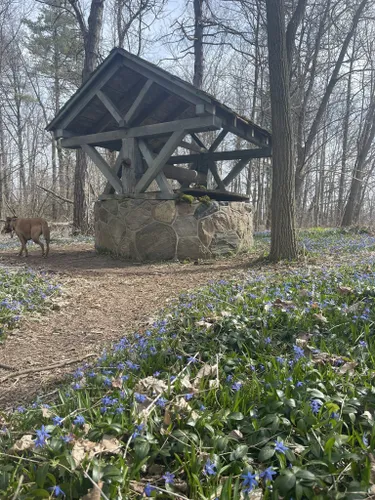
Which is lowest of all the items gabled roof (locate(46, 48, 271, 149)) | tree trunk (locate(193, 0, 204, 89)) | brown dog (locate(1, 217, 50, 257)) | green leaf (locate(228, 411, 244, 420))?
green leaf (locate(228, 411, 244, 420))

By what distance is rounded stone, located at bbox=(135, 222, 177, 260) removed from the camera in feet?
25.9

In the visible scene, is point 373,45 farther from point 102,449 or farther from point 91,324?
point 102,449

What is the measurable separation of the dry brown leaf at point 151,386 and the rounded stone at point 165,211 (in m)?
5.81

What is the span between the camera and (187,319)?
11.2ft

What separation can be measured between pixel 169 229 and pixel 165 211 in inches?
16.2

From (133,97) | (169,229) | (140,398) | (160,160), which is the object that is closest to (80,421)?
(140,398)

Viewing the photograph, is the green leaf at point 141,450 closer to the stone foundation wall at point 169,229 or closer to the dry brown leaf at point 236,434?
the dry brown leaf at point 236,434

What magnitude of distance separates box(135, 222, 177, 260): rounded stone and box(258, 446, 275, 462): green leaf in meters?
6.47

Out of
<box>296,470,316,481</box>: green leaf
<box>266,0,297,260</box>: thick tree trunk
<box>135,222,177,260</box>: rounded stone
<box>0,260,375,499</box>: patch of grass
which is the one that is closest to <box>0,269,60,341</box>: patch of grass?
<box>0,260,375,499</box>: patch of grass

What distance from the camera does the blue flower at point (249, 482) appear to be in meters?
1.26

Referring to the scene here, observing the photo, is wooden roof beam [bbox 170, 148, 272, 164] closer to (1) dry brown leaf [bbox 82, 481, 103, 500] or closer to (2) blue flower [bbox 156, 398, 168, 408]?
(2) blue flower [bbox 156, 398, 168, 408]

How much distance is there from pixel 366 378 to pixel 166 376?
1263mm

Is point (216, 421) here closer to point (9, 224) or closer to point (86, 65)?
point (9, 224)

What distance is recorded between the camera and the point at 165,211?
7805 millimetres
